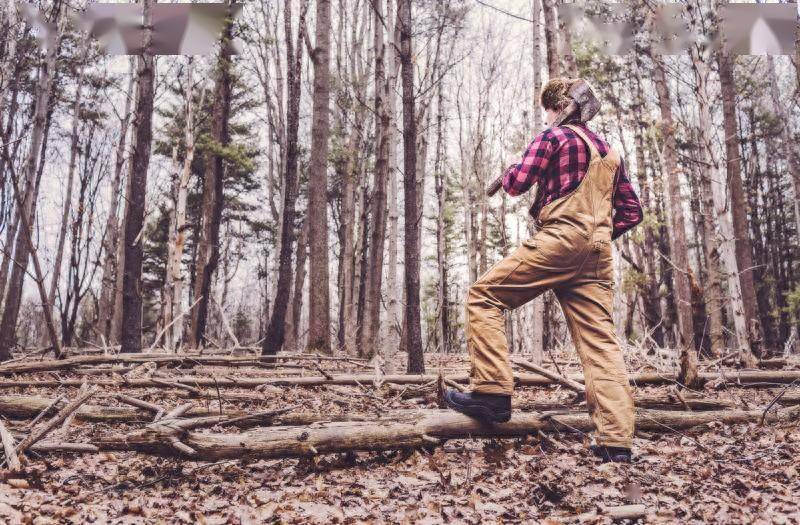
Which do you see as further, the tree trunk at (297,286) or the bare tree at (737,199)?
the tree trunk at (297,286)

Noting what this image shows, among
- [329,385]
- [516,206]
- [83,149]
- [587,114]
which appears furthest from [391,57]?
[83,149]

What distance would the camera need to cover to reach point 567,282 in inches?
133

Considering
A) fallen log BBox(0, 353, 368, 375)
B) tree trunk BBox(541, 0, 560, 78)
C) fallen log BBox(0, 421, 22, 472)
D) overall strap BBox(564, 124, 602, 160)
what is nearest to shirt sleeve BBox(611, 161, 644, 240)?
overall strap BBox(564, 124, 602, 160)

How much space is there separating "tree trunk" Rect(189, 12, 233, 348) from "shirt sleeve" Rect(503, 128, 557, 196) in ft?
41.0

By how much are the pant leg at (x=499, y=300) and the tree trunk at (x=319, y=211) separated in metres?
8.34

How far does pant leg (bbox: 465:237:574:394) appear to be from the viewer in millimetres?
3258

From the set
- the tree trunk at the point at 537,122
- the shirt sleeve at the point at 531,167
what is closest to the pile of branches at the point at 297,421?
the shirt sleeve at the point at 531,167

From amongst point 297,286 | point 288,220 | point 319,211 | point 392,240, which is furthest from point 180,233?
point 392,240

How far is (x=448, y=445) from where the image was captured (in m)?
3.82

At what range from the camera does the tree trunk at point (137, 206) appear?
10375 millimetres

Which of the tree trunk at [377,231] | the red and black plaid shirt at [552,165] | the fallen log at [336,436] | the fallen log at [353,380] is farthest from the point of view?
the tree trunk at [377,231]

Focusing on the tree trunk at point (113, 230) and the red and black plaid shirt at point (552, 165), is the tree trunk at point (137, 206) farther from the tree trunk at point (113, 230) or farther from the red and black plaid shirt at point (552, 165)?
the red and black plaid shirt at point (552, 165)

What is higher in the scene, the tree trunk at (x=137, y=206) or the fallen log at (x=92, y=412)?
the tree trunk at (x=137, y=206)

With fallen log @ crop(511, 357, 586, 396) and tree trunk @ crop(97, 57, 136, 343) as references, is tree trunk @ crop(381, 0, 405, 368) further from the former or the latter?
→ tree trunk @ crop(97, 57, 136, 343)
